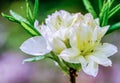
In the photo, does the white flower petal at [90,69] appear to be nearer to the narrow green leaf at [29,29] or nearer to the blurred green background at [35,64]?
the narrow green leaf at [29,29]

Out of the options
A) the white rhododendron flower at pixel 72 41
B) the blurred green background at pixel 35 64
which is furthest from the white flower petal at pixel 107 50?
the blurred green background at pixel 35 64

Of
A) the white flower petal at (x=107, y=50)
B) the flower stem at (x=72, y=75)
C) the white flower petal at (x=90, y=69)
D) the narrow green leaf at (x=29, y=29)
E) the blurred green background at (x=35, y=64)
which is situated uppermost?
the narrow green leaf at (x=29, y=29)

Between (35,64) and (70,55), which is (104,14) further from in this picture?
(35,64)

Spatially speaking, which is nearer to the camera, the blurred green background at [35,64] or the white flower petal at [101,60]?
the white flower petal at [101,60]

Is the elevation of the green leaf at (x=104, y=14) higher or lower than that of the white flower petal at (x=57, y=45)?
higher

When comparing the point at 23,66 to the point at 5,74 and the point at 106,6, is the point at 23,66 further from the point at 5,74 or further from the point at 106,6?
the point at 106,6

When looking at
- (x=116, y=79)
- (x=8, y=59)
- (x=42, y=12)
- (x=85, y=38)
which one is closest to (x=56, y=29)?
(x=85, y=38)

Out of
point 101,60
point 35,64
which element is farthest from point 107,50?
point 35,64
